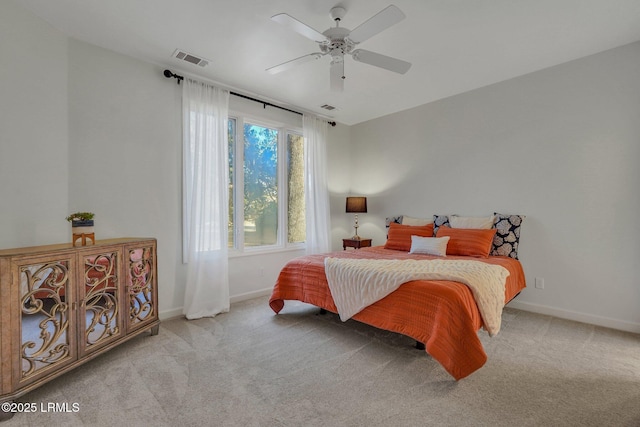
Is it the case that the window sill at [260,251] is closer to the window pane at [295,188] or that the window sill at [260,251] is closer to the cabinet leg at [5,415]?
the window pane at [295,188]

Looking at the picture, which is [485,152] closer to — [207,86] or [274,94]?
[274,94]

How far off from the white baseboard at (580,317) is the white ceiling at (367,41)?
2640 millimetres

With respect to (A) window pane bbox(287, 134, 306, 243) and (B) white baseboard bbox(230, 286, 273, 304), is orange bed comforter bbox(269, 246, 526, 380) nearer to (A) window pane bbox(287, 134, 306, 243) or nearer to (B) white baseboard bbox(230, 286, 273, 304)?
(B) white baseboard bbox(230, 286, 273, 304)

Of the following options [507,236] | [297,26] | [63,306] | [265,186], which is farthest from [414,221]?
[63,306]

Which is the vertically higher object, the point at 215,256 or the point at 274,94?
the point at 274,94

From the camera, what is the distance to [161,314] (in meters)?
3.00

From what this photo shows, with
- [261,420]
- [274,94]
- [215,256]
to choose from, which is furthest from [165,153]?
[261,420]

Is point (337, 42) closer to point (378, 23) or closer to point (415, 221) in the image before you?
point (378, 23)

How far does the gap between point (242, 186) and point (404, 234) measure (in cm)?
223

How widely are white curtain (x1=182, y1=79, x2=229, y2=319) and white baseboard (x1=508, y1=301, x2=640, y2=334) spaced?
3441 millimetres

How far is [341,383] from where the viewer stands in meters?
1.91

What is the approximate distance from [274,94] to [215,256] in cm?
218

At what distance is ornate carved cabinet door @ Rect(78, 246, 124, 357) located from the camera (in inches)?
78.4

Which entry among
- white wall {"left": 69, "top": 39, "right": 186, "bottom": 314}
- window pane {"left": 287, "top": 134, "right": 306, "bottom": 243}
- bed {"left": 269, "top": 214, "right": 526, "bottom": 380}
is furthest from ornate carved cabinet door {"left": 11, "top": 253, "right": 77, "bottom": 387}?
window pane {"left": 287, "top": 134, "right": 306, "bottom": 243}
